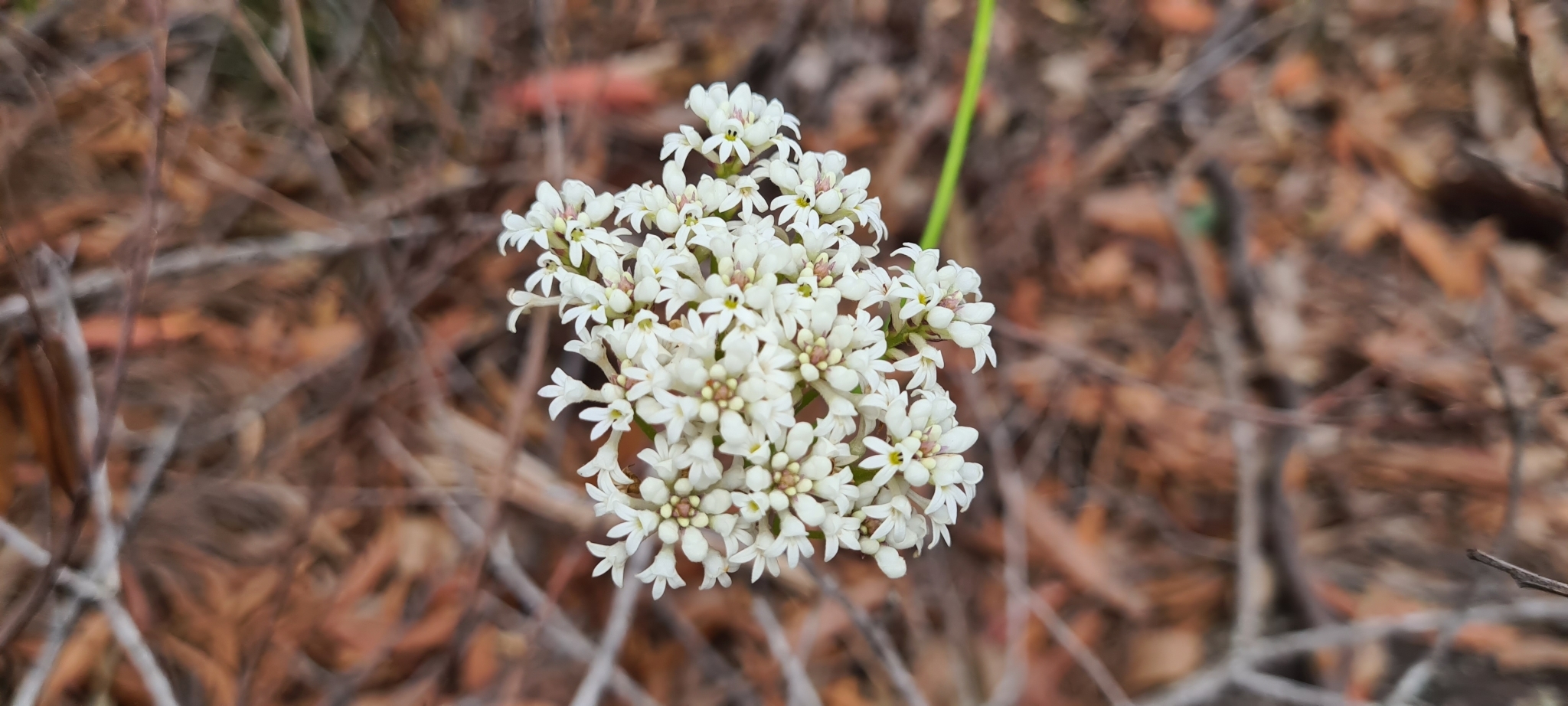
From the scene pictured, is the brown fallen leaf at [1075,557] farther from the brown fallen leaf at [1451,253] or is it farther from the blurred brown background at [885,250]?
the brown fallen leaf at [1451,253]

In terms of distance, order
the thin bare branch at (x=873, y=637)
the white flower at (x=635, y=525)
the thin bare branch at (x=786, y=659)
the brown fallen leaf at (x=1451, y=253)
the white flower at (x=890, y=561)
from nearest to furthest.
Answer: the white flower at (x=635, y=525), the white flower at (x=890, y=561), the thin bare branch at (x=873, y=637), the thin bare branch at (x=786, y=659), the brown fallen leaf at (x=1451, y=253)

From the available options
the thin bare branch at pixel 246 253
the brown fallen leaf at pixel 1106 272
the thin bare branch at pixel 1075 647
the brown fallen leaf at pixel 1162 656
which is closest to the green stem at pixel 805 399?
the thin bare branch at pixel 1075 647

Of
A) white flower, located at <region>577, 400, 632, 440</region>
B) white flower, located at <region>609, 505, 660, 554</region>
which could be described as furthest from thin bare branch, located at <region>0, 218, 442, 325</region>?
white flower, located at <region>609, 505, 660, 554</region>

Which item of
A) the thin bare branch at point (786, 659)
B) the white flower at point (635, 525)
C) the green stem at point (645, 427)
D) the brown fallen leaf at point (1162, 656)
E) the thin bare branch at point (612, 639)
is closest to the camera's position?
the white flower at point (635, 525)

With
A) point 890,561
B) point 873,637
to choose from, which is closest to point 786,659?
point 873,637

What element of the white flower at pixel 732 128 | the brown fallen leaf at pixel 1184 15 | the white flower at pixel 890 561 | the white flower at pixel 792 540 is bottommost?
the white flower at pixel 890 561

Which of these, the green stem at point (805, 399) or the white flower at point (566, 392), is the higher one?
the white flower at point (566, 392)

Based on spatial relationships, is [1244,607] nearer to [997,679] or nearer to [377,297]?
[997,679]

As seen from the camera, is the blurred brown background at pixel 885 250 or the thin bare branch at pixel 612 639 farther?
the blurred brown background at pixel 885 250

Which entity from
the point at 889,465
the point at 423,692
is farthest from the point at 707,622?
the point at 889,465
